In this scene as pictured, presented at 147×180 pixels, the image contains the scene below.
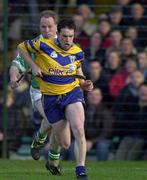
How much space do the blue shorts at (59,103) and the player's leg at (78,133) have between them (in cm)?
12

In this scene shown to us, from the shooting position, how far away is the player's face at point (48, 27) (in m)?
11.0

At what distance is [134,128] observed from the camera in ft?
46.5

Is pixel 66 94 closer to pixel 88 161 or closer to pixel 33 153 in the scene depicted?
pixel 33 153

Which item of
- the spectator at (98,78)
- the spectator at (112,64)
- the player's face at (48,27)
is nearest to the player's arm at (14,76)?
the player's face at (48,27)

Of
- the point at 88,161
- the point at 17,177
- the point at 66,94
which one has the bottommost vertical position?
the point at 88,161

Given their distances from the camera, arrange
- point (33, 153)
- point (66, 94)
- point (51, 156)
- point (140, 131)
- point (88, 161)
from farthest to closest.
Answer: point (140, 131)
point (88, 161)
point (33, 153)
point (51, 156)
point (66, 94)

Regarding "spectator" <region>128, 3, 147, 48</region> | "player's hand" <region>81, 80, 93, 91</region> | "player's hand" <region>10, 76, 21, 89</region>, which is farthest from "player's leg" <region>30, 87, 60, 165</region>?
"spectator" <region>128, 3, 147, 48</region>

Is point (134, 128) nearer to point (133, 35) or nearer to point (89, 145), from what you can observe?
point (89, 145)

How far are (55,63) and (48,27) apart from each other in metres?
1.18

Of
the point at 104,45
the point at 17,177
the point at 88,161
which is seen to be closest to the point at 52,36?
the point at 17,177

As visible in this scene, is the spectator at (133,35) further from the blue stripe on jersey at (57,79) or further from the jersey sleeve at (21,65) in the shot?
Answer: the blue stripe on jersey at (57,79)

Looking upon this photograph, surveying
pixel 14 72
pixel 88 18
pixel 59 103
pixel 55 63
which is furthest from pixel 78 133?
pixel 88 18

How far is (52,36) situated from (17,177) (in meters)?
1.92

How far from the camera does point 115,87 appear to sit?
14.4 metres
